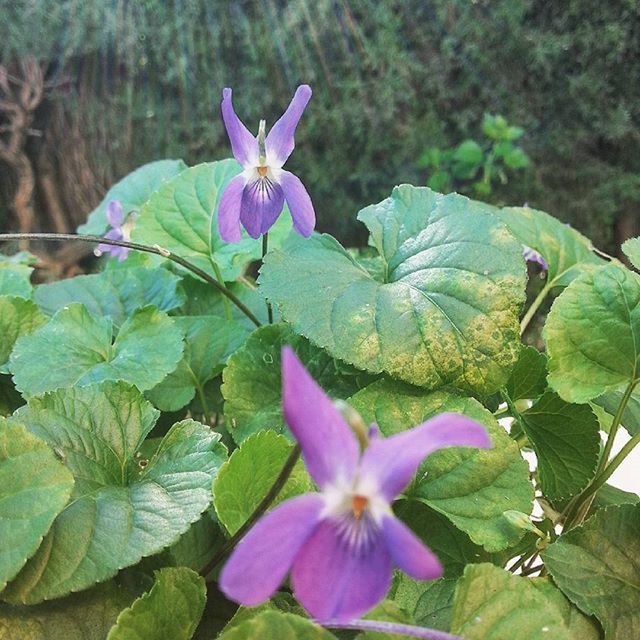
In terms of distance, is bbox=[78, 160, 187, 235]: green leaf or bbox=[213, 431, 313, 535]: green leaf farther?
bbox=[78, 160, 187, 235]: green leaf

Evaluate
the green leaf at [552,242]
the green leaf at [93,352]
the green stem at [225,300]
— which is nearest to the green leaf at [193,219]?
the green stem at [225,300]

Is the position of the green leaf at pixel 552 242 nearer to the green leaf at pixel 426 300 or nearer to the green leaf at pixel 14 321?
the green leaf at pixel 426 300

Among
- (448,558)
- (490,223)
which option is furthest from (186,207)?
(448,558)

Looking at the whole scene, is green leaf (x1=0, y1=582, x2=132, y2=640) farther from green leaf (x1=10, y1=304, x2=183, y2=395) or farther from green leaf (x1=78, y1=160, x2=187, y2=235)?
green leaf (x1=78, y1=160, x2=187, y2=235)

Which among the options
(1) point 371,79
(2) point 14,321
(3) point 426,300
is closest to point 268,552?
(3) point 426,300

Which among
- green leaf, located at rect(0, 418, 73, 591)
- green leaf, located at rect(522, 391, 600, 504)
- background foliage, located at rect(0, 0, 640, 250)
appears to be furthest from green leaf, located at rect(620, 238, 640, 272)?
background foliage, located at rect(0, 0, 640, 250)

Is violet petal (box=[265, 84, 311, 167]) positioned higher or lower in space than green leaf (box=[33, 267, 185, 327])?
higher

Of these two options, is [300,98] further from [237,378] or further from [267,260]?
[237,378]

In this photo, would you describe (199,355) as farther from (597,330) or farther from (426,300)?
(597,330)
